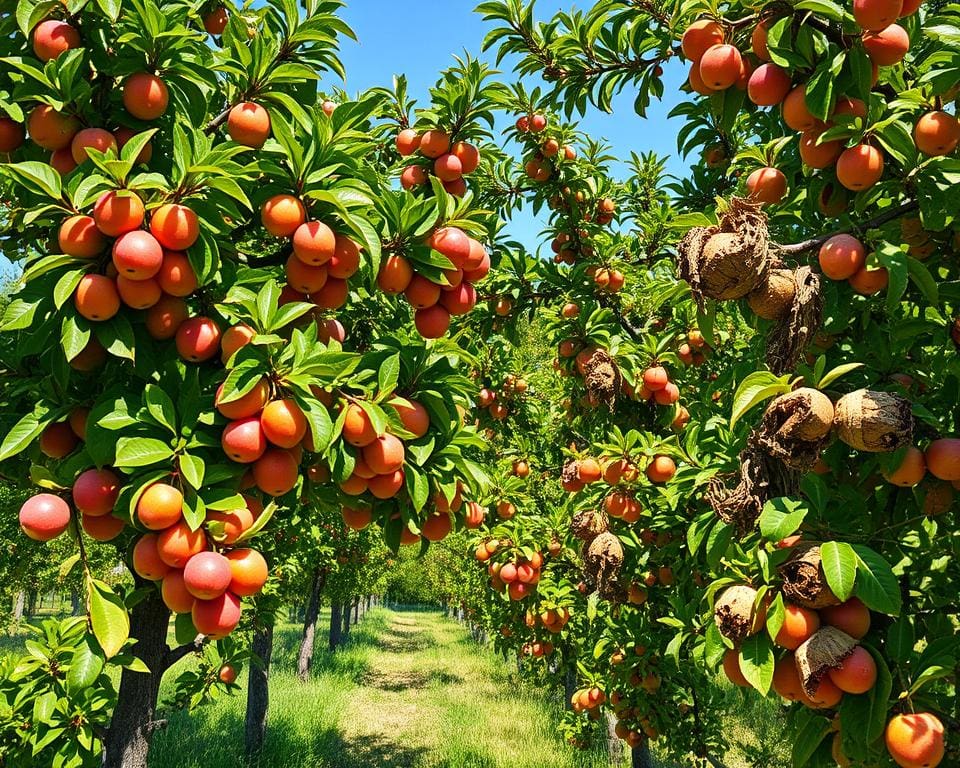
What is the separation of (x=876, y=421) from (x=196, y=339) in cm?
203

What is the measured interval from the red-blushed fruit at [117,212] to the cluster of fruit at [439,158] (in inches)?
54.5

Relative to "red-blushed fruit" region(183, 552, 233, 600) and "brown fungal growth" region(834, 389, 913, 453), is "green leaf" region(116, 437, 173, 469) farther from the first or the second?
"brown fungal growth" region(834, 389, 913, 453)

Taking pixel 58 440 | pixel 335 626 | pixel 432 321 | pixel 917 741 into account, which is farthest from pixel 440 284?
pixel 335 626

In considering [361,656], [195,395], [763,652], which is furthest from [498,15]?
[361,656]

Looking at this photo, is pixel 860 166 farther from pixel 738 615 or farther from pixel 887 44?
pixel 738 615

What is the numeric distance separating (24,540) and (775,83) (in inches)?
507

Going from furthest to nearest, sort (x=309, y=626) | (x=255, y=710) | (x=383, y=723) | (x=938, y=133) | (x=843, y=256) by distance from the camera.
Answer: (x=309, y=626)
(x=383, y=723)
(x=255, y=710)
(x=843, y=256)
(x=938, y=133)

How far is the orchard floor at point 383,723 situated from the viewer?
9.97m

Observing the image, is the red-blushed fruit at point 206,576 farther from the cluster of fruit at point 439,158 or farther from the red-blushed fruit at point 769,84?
the red-blushed fruit at point 769,84

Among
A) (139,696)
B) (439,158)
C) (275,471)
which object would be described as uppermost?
(439,158)

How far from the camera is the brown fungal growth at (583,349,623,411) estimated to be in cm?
418

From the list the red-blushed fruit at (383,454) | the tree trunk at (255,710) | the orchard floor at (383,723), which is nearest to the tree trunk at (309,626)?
the orchard floor at (383,723)

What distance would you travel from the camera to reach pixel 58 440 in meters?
2.00

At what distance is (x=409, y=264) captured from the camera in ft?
7.25
